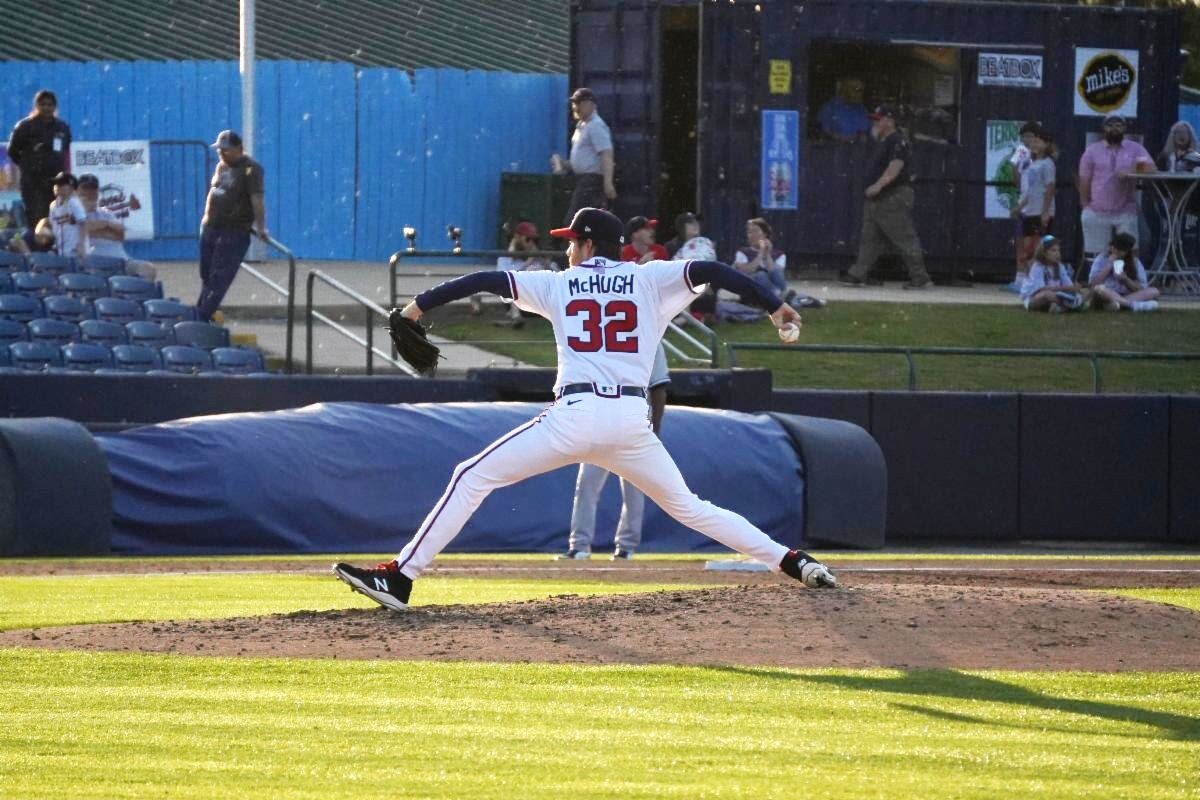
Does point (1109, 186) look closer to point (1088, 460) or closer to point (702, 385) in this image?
point (1088, 460)

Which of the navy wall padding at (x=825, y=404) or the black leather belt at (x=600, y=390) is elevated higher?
the black leather belt at (x=600, y=390)

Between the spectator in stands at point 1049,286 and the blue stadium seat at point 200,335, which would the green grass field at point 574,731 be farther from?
the spectator in stands at point 1049,286

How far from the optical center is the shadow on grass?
21.1 ft

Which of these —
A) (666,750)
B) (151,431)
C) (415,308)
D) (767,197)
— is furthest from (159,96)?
(666,750)

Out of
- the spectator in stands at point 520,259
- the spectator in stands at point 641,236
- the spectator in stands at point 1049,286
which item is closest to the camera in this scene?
the spectator in stands at point 641,236

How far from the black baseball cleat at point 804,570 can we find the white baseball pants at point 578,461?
0.75 ft

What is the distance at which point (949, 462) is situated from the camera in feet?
60.1

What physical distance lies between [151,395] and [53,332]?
5.70 ft

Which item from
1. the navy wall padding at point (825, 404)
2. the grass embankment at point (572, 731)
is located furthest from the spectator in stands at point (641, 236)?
the grass embankment at point (572, 731)

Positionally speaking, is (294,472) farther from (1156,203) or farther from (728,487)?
(1156,203)

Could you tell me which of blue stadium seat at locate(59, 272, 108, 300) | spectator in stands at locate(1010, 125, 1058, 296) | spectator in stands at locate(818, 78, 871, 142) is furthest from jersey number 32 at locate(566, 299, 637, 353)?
spectator in stands at locate(818, 78, 871, 142)

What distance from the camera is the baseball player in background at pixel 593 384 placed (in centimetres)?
803

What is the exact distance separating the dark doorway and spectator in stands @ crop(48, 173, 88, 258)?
26.6 ft

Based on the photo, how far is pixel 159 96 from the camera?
25.7 m
